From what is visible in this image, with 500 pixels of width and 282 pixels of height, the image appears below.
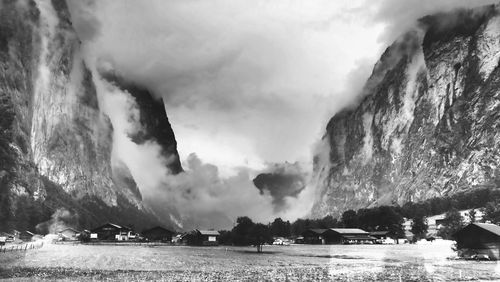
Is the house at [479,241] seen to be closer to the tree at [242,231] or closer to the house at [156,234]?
the tree at [242,231]

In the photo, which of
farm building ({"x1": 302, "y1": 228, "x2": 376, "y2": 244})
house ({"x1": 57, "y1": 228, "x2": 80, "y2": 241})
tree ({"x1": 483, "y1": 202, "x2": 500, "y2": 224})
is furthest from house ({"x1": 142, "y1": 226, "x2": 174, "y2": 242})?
tree ({"x1": 483, "y1": 202, "x2": 500, "y2": 224})

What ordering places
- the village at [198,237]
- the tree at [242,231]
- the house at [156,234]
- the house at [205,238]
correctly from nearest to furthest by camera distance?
the tree at [242,231] < the house at [205,238] < the village at [198,237] < the house at [156,234]

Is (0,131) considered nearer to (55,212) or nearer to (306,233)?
(55,212)

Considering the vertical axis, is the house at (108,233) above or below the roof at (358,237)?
above

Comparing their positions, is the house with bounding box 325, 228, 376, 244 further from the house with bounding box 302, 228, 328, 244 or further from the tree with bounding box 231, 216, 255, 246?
the tree with bounding box 231, 216, 255, 246

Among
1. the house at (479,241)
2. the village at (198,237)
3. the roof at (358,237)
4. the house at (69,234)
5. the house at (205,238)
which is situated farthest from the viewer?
the house at (69,234)

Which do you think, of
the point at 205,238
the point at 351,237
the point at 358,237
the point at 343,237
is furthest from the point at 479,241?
the point at 358,237

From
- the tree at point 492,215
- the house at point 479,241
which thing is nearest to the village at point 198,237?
the tree at point 492,215

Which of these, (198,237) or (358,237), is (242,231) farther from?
(358,237)

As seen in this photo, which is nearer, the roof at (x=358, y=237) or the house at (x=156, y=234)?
the roof at (x=358, y=237)

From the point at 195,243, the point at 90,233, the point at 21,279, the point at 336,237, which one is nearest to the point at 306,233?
the point at 336,237
